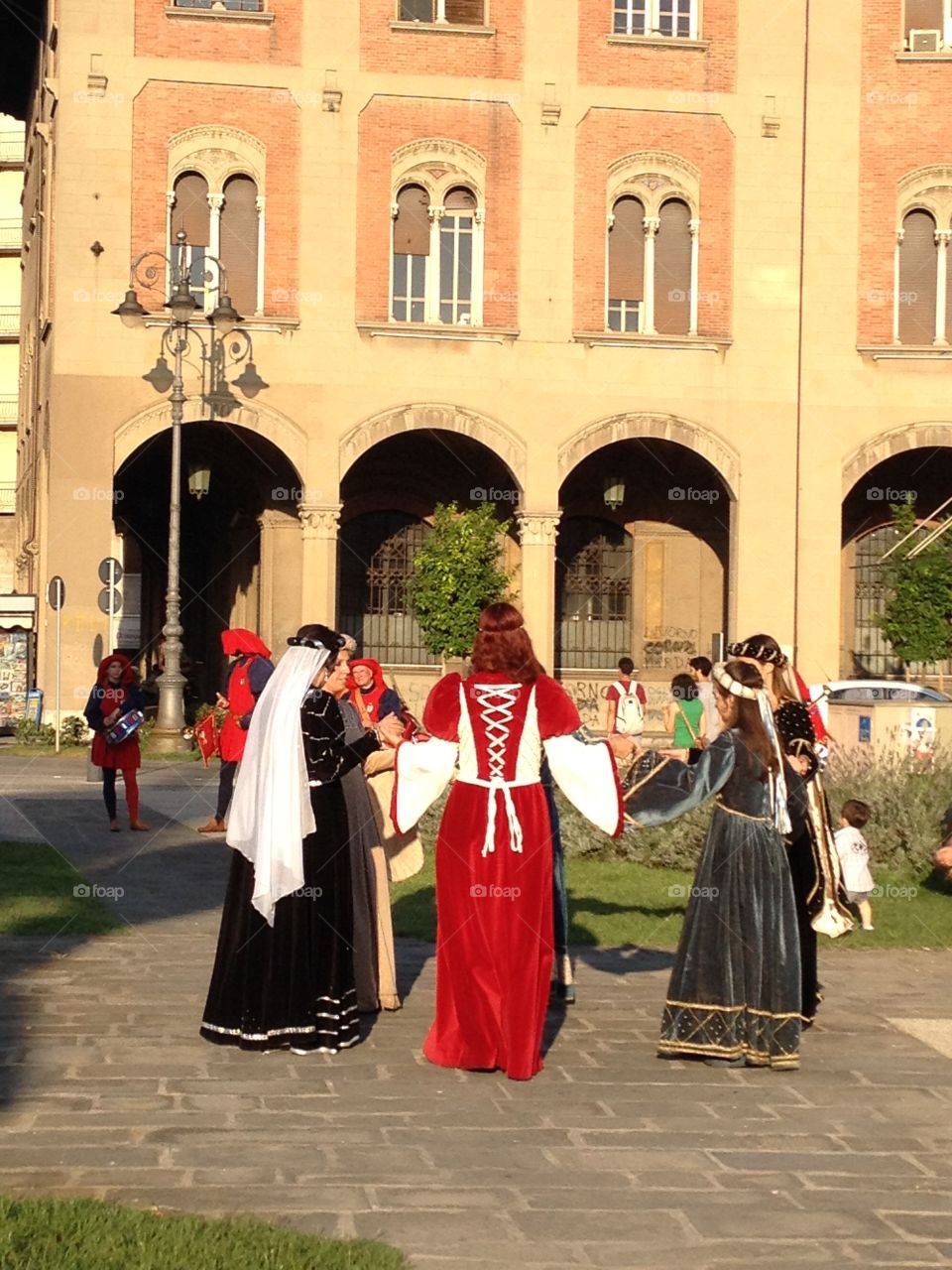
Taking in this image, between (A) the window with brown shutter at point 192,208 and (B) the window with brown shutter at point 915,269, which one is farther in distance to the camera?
(B) the window with brown shutter at point 915,269

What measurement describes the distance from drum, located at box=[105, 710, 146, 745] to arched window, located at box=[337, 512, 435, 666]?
54.1 feet

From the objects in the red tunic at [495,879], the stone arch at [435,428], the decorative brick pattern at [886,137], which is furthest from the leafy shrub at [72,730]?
the red tunic at [495,879]

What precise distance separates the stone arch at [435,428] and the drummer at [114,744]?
1404 centimetres

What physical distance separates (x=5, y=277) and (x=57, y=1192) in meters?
58.1

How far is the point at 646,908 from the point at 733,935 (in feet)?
16.7

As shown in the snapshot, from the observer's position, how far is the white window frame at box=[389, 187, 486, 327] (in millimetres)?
31891

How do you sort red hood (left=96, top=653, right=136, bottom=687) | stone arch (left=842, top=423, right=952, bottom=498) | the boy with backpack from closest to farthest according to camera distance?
1. red hood (left=96, top=653, right=136, bottom=687)
2. the boy with backpack
3. stone arch (left=842, top=423, right=952, bottom=498)

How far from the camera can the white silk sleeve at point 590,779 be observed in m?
8.25

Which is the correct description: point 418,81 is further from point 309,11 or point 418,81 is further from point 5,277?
point 5,277

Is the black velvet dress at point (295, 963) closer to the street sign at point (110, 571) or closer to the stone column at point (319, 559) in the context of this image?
the street sign at point (110, 571)

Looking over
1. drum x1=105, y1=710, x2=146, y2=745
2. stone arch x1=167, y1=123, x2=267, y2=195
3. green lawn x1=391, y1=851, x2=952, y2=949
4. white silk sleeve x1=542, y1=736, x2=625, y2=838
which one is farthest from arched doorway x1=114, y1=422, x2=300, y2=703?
white silk sleeve x1=542, y1=736, x2=625, y2=838

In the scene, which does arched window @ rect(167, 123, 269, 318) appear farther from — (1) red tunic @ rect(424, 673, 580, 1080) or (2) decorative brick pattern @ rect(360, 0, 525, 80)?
(1) red tunic @ rect(424, 673, 580, 1080)

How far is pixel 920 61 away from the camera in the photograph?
32.6m

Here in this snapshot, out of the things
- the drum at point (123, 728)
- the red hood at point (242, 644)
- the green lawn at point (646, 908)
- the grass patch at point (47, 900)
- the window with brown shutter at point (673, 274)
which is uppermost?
the window with brown shutter at point (673, 274)
